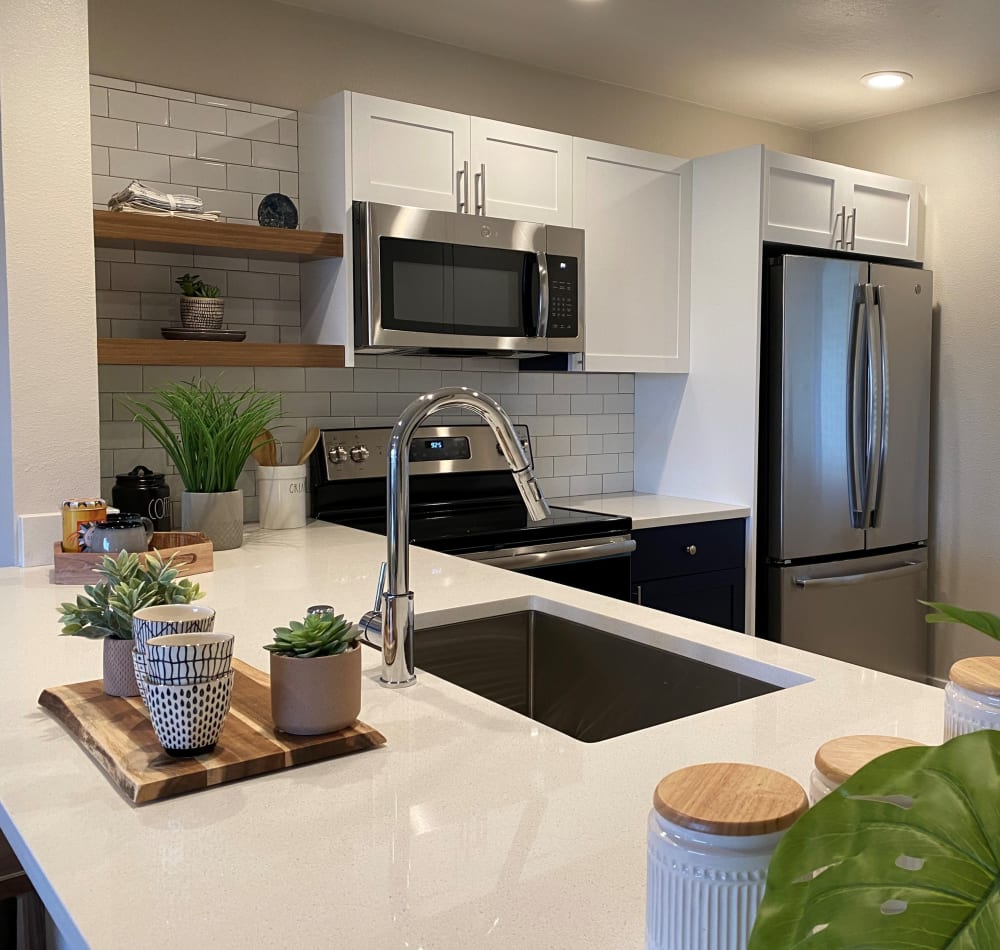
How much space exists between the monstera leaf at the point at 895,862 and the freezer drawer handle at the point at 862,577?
11.4 ft

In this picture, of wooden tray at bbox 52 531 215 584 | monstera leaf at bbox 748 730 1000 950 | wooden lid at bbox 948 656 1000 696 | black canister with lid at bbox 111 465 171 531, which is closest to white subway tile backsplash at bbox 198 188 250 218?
black canister with lid at bbox 111 465 171 531

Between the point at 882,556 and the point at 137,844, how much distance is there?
3.62 meters

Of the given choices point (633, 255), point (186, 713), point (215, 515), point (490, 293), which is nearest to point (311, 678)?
point (186, 713)

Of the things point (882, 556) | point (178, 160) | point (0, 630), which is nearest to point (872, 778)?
point (0, 630)

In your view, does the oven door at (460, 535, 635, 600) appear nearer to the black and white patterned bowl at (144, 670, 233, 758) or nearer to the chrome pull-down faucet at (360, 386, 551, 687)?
the chrome pull-down faucet at (360, 386, 551, 687)

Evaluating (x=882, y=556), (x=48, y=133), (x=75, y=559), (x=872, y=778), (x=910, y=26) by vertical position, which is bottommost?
(x=882, y=556)

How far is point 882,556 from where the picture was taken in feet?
13.3

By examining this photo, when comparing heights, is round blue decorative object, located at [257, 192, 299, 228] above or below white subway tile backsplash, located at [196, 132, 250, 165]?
below

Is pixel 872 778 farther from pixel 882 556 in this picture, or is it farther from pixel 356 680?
pixel 882 556

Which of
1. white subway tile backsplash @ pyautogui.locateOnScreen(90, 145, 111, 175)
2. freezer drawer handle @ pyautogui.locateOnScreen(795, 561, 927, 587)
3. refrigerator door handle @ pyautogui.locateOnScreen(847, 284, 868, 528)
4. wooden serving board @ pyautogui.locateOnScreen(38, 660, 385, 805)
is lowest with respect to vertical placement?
freezer drawer handle @ pyautogui.locateOnScreen(795, 561, 927, 587)

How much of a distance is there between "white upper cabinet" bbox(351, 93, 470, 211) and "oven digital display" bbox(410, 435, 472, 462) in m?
0.81

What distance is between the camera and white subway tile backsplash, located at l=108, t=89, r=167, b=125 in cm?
297

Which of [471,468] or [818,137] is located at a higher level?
[818,137]

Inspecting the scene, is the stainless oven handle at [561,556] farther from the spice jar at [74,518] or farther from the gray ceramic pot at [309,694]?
the gray ceramic pot at [309,694]
